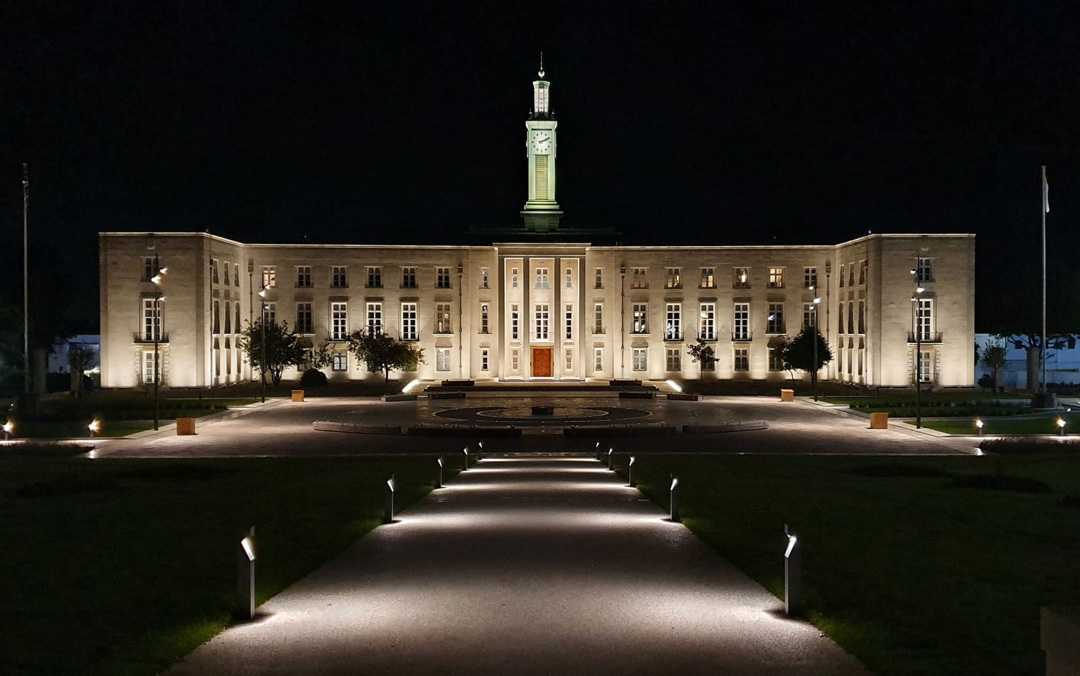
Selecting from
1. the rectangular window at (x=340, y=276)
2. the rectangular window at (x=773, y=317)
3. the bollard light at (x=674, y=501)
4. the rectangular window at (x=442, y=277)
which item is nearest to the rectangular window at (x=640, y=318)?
the rectangular window at (x=773, y=317)

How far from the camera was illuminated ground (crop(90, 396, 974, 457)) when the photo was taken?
37125mm

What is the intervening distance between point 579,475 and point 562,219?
71.2m

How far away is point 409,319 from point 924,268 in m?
38.0

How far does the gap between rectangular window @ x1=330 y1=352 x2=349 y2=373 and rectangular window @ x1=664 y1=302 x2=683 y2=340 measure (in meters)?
24.8

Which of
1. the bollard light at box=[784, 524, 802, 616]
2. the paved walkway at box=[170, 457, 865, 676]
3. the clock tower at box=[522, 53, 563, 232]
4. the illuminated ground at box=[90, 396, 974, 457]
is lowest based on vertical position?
the illuminated ground at box=[90, 396, 974, 457]

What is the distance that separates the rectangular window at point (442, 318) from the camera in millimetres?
87375

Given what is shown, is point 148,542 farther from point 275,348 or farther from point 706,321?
point 706,321

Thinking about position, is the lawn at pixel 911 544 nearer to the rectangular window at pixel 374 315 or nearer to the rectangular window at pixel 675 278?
the rectangular window at pixel 675 278

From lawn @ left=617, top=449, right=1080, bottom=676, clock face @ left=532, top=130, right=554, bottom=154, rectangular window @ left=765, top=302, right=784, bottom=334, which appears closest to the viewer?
lawn @ left=617, top=449, right=1080, bottom=676

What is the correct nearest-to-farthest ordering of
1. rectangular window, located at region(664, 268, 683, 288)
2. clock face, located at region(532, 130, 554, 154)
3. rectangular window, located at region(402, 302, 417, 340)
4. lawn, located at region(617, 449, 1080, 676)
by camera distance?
lawn, located at region(617, 449, 1080, 676) → rectangular window, located at region(402, 302, 417, 340) → rectangular window, located at region(664, 268, 683, 288) → clock face, located at region(532, 130, 554, 154)

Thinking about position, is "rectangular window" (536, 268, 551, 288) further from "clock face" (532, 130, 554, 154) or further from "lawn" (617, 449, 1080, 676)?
"lawn" (617, 449, 1080, 676)

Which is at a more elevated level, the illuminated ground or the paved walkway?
the paved walkway

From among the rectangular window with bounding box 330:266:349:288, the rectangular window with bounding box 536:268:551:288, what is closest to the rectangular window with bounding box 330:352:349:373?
the rectangular window with bounding box 330:266:349:288

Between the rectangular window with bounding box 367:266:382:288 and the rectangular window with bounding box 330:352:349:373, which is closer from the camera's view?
the rectangular window with bounding box 330:352:349:373
